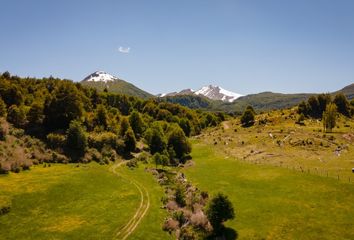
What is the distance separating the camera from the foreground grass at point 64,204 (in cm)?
4866

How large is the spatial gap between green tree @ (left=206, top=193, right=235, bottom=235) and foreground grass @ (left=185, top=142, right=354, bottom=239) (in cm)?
276

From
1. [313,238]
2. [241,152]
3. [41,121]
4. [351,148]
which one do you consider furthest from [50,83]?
[313,238]

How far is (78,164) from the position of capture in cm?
8600

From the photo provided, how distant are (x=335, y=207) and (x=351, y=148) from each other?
53.0 m

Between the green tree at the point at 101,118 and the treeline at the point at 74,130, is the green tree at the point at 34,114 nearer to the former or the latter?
the treeline at the point at 74,130

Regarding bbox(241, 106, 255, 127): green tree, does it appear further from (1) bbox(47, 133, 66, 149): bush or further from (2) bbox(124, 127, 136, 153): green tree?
(1) bbox(47, 133, 66, 149): bush

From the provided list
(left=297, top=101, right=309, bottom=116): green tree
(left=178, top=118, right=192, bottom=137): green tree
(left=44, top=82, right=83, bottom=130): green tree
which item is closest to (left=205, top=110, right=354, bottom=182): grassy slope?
(left=297, top=101, right=309, bottom=116): green tree

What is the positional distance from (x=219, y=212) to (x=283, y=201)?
16278mm

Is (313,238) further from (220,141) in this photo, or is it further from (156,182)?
(220,141)

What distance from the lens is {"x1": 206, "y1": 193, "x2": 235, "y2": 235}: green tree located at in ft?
→ 167

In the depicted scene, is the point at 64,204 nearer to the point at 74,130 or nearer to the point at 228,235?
the point at 228,235

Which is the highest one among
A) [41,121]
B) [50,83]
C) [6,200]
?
[50,83]

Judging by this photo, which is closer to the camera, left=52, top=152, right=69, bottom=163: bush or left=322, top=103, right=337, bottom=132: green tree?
left=52, top=152, right=69, bottom=163: bush

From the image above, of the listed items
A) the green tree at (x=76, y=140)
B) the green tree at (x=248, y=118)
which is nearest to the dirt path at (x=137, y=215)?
the green tree at (x=76, y=140)
